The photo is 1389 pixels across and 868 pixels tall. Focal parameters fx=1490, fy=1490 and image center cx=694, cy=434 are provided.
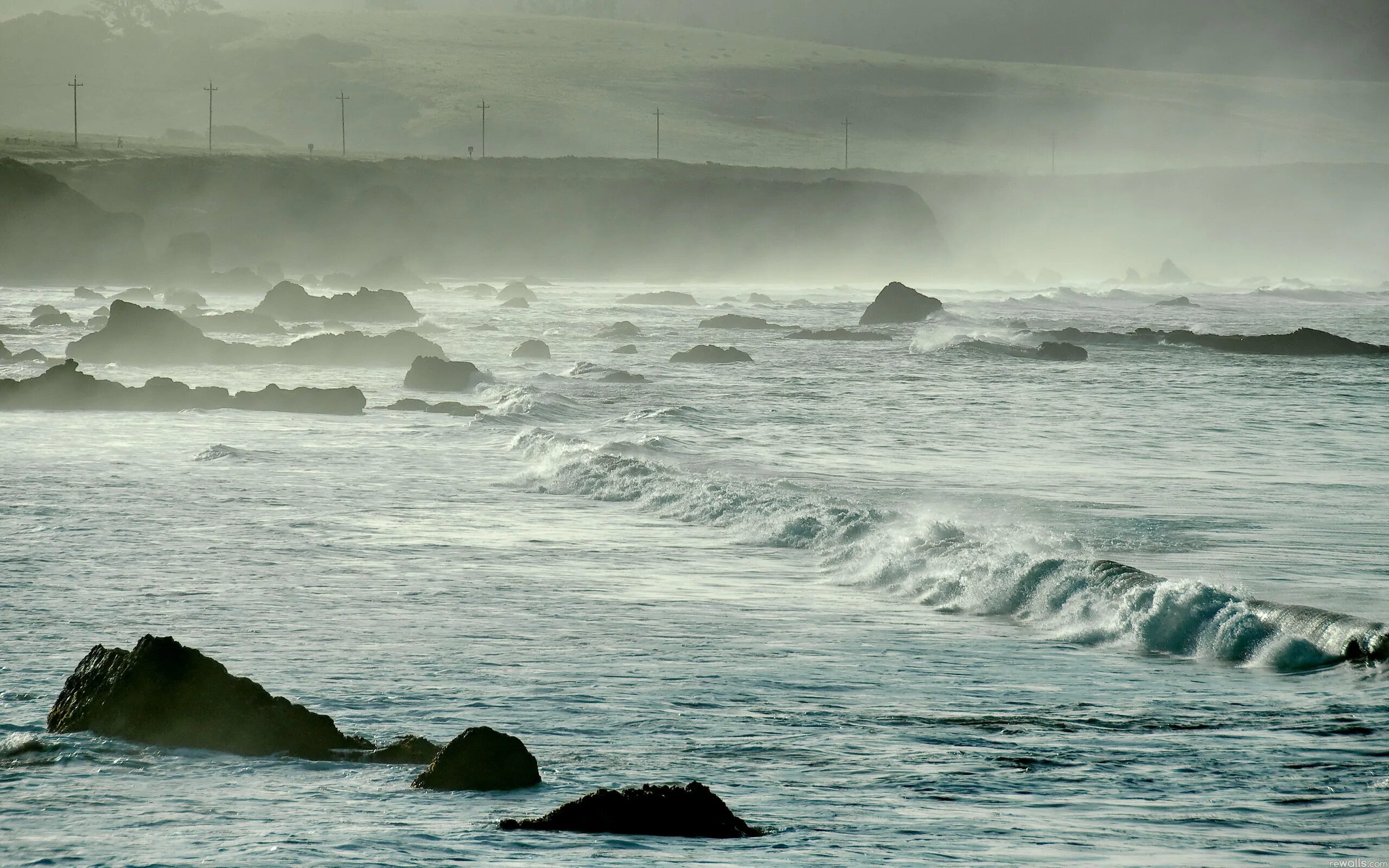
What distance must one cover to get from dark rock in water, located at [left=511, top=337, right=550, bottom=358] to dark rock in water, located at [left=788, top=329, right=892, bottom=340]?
11.5 meters

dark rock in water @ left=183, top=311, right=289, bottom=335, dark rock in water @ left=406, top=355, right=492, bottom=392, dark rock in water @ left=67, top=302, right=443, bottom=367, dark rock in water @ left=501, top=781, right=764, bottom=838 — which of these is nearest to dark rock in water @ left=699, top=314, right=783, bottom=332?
dark rock in water @ left=183, top=311, right=289, bottom=335

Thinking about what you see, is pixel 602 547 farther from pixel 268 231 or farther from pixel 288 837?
pixel 268 231

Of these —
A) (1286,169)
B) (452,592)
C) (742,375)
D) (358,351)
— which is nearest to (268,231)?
(358,351)

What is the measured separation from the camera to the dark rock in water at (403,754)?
26.6 feet

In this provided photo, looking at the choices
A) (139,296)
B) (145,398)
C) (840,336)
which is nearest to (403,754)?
(145,398)

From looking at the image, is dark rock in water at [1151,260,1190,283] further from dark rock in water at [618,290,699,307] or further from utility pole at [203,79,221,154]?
utility pole at [203,79,221,154]

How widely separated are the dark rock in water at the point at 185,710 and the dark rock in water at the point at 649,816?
1804 millimetres

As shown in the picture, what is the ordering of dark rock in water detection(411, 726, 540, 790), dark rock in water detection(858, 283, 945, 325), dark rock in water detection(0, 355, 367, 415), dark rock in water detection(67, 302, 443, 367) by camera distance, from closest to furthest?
dark rock in water detection(411, 726, 540, 790) < dark rock in water detection(0, 355, 367, 415) < dark rock in water detection(67, 302, 443, 367) < dark rock in water detection(858, 283, 945, 325)

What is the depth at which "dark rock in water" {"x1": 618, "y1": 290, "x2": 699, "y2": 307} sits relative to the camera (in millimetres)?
78312

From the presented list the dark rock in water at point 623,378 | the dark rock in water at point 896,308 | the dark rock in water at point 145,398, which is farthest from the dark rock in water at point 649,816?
the dark rock in water at point 896,308

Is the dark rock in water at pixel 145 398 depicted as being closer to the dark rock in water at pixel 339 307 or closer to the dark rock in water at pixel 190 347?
the dark rock in water at pixel 190 347

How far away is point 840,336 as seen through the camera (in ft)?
174

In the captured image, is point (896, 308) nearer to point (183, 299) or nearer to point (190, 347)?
point (190, 347)

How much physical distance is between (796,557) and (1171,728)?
21.0 feet
